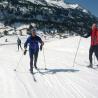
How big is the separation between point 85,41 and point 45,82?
28791 millimetres

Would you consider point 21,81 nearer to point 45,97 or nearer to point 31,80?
point 31,80

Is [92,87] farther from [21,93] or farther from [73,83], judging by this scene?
[21,93]

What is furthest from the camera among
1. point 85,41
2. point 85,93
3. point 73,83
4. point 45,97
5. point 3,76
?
point 85,41

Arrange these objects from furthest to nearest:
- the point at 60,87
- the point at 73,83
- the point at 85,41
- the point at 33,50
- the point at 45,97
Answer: the point at 85,41
the point at 33,50
the point at 73,83
the point at 60,87
the point at 45,97

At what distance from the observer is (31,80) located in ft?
38.8

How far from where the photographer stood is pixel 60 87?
10.7 m

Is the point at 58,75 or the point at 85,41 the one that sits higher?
the point at 58,75

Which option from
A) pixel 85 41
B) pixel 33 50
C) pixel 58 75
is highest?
pixel 33 50

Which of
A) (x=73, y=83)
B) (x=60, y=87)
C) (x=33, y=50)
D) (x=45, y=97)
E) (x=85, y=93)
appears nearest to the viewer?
(x=45, y=97)

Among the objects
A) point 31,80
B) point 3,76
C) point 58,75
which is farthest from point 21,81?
point 58,75

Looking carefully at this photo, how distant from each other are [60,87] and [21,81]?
5.43 ft

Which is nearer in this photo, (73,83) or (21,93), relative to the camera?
(21,93)

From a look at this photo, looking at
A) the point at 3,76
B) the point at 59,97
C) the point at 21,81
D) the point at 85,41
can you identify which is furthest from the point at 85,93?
the point at 85,41

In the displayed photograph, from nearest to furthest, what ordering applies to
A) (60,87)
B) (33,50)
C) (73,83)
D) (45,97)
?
1. (45,97)
2. (60,87)
3. (73,83)
4. (33,50)
